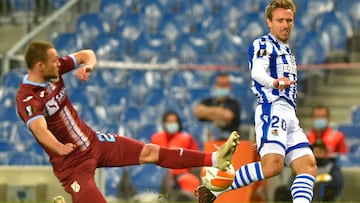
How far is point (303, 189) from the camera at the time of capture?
10359 mm

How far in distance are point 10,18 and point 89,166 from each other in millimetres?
15177

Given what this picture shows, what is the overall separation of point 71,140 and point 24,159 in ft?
27.1

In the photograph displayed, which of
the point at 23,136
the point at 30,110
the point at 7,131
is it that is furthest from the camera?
the point at 7,131

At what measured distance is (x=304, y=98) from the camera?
1966cm

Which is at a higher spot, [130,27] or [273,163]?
[273,163]

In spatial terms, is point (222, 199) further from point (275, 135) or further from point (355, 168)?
point (275, 135)

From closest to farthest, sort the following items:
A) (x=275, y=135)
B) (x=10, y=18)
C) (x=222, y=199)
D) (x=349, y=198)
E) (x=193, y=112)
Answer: (x=275, y=135) < (x=222, y=199) < (x=349, y=198) < (x=193, y=112) < (x=10, y=18)

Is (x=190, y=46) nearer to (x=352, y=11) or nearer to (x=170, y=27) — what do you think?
(x=170, y=27)

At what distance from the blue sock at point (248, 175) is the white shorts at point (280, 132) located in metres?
0.14

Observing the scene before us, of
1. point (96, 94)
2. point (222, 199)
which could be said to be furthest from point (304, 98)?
point (222, 199)

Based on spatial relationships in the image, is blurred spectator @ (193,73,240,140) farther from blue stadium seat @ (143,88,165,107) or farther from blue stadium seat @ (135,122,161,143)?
blue stadium seat @ (143,88,165,107)

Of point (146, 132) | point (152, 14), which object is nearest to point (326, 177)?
point (146, 132)

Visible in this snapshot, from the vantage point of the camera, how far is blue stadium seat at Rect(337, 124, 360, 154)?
17.7m

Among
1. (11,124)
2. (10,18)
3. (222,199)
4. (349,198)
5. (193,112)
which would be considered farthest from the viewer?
(10,18)
